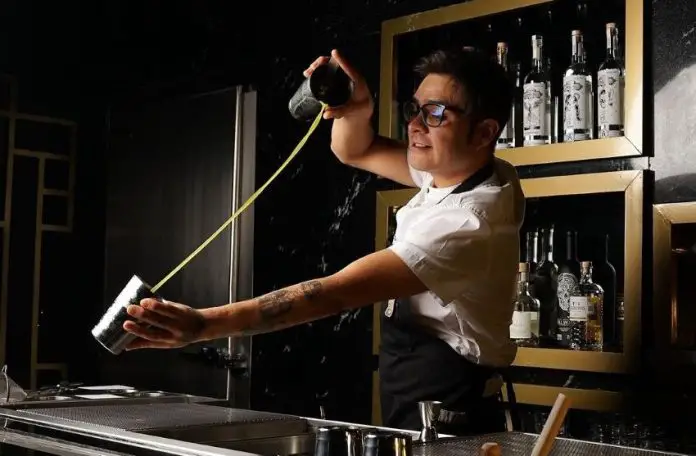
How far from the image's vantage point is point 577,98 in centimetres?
255

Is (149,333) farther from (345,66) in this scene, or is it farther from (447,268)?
(345,66)

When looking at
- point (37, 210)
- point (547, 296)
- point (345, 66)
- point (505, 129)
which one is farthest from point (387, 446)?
point (37, 210)

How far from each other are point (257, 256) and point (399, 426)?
1.31m

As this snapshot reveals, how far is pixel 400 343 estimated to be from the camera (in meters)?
2.02

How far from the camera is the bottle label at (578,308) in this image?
252 cm

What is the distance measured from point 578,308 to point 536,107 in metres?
0.57

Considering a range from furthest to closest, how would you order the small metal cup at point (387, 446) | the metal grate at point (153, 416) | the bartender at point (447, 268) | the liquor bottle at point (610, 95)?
1. the liquor bottle at point (610, 95)
2. the bartender at point (447, 268)
3. the metal grate at point (153, 416)
4. the small metal cup at point (387, 446)

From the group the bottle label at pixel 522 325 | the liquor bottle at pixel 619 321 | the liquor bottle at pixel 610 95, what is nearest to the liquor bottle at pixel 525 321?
the bottle label at pixel 522 325

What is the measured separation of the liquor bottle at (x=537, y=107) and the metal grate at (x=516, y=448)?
133 centimetres

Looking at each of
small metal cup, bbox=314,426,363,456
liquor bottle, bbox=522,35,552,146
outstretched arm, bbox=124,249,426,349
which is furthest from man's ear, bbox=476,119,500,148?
small metal cup, bbox=314,426,363,456

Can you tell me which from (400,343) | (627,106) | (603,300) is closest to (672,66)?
(627,106)

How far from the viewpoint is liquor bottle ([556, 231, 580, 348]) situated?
2.61 meters

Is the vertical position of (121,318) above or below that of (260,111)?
below

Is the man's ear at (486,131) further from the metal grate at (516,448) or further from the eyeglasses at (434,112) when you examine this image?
the metal grate at (516,448)
